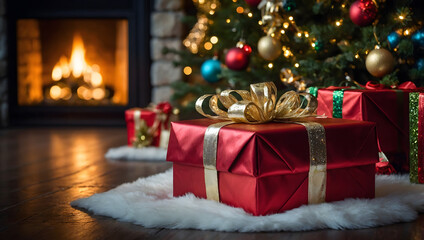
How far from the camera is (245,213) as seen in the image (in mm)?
1308

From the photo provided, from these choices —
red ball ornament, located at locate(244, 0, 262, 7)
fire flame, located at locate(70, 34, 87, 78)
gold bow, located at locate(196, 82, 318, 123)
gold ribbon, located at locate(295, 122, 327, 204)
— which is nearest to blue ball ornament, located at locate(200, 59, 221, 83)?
red ball ornament, located at locate(244, 0, 262, 7)

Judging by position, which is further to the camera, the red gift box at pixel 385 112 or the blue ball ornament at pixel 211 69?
the blue ball ornament at pixel 211 69

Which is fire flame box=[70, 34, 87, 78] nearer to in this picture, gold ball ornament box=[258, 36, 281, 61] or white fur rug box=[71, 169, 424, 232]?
gold ball ornament box=[258, 36, 281, 61]

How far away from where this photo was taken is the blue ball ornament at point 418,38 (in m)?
2.16

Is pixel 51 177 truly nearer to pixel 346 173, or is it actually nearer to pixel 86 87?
pixel 346 173

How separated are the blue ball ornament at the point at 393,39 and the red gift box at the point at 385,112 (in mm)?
440

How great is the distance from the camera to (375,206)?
136 cm

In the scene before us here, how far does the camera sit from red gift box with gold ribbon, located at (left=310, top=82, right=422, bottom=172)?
176 centimetres

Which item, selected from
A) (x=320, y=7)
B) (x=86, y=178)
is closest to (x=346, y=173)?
(x=86, y=178)

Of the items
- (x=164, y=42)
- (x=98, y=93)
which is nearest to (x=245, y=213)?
(x=164, y=42)

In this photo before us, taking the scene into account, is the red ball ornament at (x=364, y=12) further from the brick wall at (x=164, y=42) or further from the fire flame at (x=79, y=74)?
the fire flame at (x=79, y=74)

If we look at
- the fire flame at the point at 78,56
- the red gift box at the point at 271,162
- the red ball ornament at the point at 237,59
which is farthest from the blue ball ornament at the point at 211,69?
the red gift box at the point at 271,162

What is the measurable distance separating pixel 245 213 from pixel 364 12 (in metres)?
1.19

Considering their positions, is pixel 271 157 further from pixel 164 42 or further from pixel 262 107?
pixel 164 42
